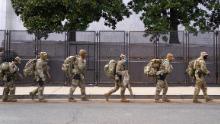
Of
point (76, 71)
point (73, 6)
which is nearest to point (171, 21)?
point (73, 6)

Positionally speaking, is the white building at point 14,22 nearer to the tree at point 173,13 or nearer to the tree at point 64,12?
the tree at point 173,13

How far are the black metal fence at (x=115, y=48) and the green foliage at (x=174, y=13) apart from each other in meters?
5.42

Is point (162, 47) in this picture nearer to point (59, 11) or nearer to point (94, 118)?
point (59, 11)

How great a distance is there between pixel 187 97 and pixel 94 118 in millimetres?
8094

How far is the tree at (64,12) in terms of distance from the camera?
3306 cm

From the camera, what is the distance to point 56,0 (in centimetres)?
3322

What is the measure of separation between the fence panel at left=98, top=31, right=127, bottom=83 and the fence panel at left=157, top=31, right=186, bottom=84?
1.89 m

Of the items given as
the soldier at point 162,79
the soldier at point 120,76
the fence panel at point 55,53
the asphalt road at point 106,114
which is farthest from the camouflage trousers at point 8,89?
the fence panel at point 55,53

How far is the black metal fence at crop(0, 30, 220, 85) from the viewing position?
27.0 metres

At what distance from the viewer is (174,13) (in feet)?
114

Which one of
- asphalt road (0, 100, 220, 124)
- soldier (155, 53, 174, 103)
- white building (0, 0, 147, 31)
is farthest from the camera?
white building (0, 0, 147, 31)

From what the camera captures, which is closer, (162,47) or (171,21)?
(162,47)

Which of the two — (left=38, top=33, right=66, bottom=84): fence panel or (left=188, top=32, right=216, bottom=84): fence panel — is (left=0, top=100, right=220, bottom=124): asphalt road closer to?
(left=38, top=33, right=66, bottom=84): fence panel

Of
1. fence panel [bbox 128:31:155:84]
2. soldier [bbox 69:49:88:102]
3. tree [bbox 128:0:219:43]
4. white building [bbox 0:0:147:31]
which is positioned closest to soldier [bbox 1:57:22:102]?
soldier [bbox 69:49:88:102]
